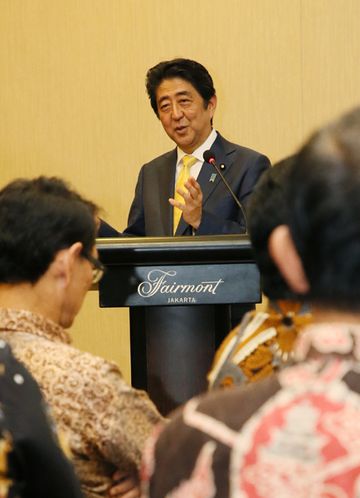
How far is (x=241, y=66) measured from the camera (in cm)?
568

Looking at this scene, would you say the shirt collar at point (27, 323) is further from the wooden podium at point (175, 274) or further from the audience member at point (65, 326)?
the wooden podium at point (175, 274)

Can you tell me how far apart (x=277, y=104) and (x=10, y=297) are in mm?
3979

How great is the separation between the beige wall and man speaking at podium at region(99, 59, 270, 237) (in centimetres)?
145

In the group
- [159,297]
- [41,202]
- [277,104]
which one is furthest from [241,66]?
[41,202]

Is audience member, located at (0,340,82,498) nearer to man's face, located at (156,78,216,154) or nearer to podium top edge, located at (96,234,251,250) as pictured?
podium top edge, located at (96,234,251,250)

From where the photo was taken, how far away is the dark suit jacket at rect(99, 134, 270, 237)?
380 cm

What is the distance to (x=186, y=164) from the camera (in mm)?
4137

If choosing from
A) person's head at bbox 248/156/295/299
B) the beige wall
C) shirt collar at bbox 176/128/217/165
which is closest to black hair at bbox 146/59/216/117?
shirt collar at bbox 176/128/217/165

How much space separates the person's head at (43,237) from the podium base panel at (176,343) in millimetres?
1282

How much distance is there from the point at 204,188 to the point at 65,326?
2.12 metres

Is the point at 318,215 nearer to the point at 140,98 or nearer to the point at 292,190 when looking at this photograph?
the point at 292,190

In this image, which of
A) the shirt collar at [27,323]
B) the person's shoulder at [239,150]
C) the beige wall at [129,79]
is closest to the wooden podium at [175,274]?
the person's shoulder at [239,150]

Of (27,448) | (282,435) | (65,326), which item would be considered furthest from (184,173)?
(282,435)

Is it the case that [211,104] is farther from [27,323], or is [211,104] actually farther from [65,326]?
[27,323]
